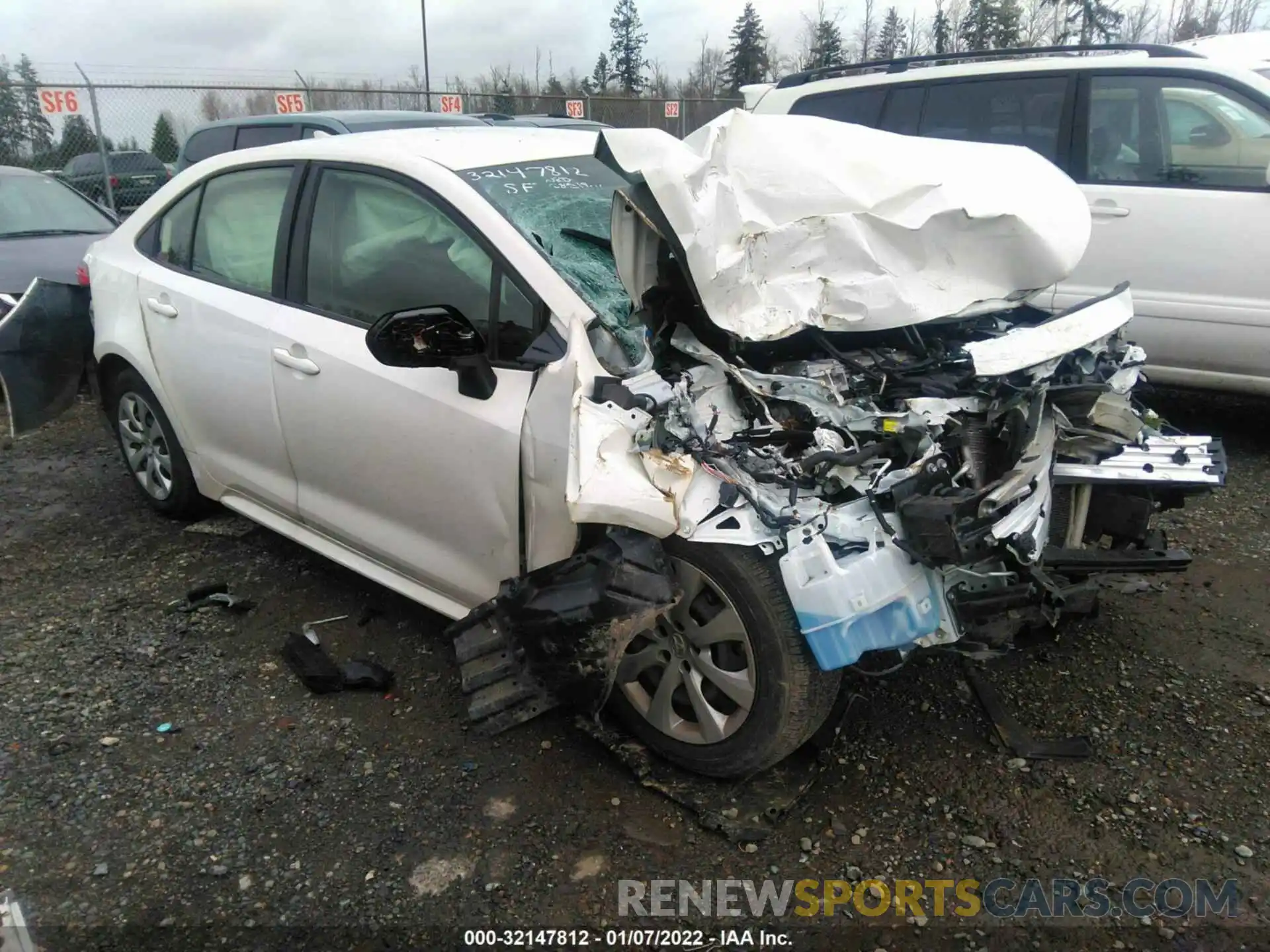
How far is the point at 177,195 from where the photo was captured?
3.99m

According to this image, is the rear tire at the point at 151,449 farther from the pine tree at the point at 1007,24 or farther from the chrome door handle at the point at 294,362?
the pine tree at the point at 1007,24

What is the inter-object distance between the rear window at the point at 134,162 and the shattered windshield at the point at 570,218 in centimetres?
1145

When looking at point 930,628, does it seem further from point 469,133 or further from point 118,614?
point 118,614

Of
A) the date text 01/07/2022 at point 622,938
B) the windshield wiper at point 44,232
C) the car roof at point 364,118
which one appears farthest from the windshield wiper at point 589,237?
the windshield wiper at point 44,232

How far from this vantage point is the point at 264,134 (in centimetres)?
863

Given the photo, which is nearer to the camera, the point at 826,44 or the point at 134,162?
the point at 134,162

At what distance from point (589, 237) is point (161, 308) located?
2005mm

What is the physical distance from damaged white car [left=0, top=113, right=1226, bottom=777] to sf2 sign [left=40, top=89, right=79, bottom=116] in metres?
10.7

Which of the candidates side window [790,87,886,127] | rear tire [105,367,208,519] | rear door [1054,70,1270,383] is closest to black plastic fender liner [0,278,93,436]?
rear tire [105,367,208,519]

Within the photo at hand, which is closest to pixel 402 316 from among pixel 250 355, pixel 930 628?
pixel 250 355

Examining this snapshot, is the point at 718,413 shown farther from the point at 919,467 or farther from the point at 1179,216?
the point at 1179,216

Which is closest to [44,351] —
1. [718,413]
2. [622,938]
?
[718,413]

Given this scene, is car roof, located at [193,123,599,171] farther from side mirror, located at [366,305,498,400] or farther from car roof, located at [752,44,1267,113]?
car roof, located at [752,44,1267,113]

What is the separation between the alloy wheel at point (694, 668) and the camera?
2.48 metres
